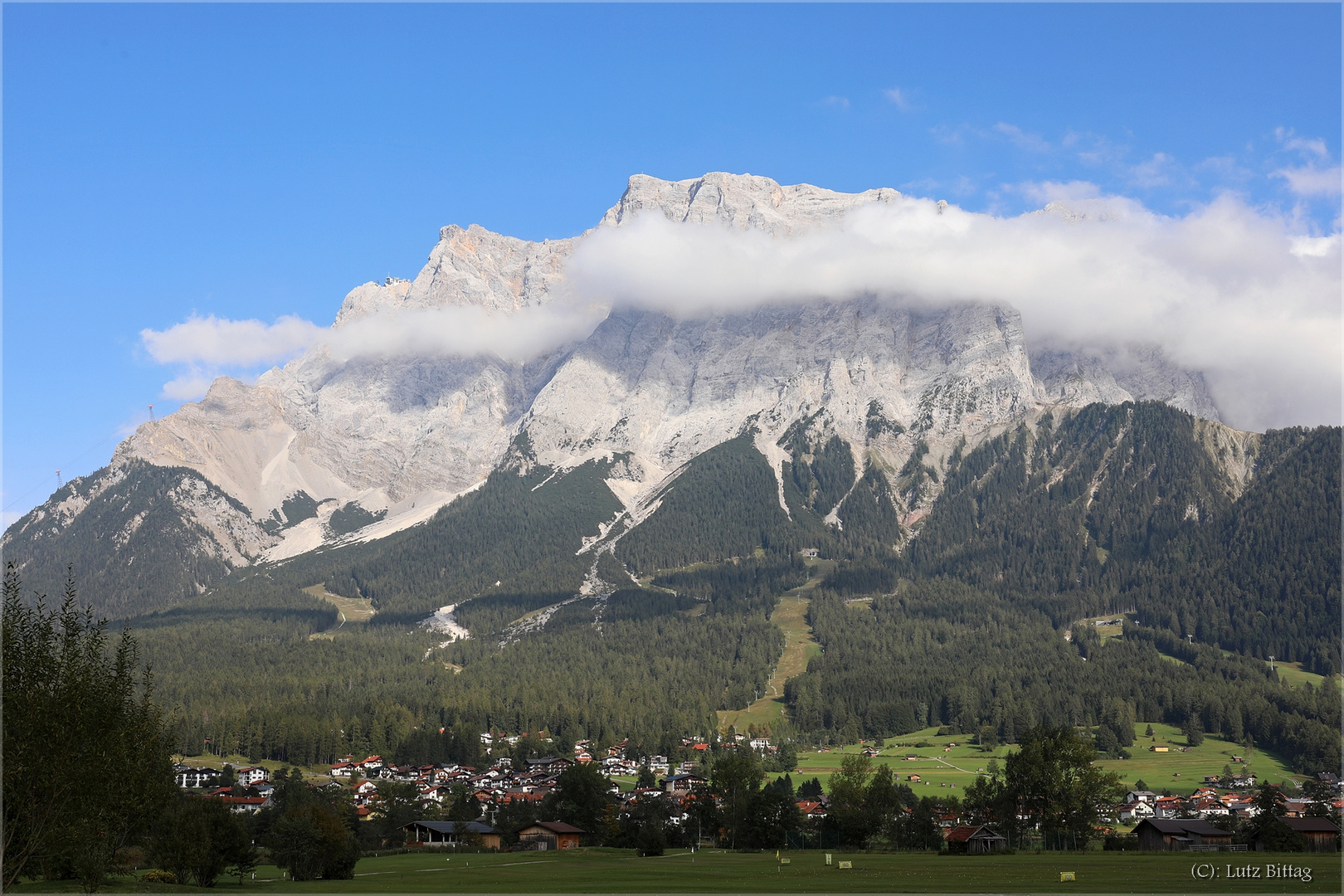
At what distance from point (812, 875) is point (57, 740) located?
47617 mm

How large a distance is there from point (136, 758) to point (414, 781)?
126303 mm

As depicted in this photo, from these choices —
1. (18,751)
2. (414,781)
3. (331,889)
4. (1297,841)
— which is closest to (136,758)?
(18,751)

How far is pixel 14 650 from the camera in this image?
50.2 m

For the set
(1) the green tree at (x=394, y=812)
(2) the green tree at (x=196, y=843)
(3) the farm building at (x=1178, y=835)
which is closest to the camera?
(2) the green tree at (x=196, y=843)

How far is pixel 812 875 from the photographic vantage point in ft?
251

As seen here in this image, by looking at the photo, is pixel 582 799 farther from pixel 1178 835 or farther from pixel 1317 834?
pixel 1317 834

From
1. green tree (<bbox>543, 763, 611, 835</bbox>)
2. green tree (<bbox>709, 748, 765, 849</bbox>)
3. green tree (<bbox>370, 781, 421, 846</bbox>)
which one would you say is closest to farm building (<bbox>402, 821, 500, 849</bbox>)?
green tree (<bbox>370, 781, 421, 846</bbox>)

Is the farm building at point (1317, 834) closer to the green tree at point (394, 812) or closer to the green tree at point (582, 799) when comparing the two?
the green tree at point (582, 799)

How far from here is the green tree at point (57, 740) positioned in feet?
161

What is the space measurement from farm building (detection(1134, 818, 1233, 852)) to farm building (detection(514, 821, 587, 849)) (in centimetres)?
5840

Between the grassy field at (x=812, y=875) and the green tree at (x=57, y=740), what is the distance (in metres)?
7.09

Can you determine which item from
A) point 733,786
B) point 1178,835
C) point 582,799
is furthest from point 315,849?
point 1178,835

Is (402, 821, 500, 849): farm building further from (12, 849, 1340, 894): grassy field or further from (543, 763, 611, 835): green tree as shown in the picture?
(12, 849, 1340, 894): grassy field

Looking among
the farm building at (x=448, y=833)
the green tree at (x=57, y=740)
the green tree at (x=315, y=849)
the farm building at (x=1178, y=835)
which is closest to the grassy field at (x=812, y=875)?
the green tree at (x=315, y=849)
